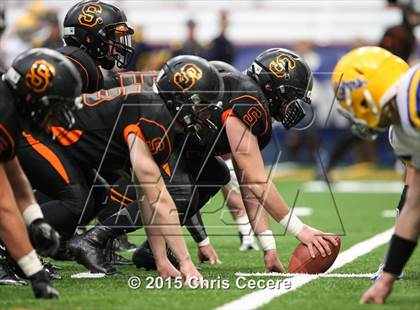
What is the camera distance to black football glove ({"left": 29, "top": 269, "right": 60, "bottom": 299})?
15.4 ft

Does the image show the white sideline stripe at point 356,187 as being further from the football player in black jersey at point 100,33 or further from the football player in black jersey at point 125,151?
the football player in black jersey at point 125,151

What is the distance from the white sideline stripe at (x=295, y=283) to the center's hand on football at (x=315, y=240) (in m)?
0.17

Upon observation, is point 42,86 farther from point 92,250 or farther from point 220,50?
point 220,50

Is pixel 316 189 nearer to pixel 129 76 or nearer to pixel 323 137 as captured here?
pixel 323 137

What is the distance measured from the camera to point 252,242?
24.1ft

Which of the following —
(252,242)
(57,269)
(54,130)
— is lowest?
(252,242)

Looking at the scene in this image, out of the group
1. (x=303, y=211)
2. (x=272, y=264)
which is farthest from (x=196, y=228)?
(x=303, y=211)

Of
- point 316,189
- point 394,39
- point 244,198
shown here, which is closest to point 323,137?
point 316,189

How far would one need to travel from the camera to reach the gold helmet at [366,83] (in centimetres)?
457

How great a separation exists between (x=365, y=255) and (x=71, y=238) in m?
2.04

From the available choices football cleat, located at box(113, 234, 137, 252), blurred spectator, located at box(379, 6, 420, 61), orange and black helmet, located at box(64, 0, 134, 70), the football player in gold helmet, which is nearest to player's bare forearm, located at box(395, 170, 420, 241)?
the football player in gold helmet

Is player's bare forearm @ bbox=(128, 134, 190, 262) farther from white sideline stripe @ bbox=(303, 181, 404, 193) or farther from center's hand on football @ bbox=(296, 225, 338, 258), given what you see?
white sideline stripe @ bbox=(303, 181, 404, 193)

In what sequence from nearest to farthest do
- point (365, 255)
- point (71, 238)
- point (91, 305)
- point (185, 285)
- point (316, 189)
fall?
point (91, 305) → point (185, 285) → point (71, 238) → point (365, 255) → point (316, 189)

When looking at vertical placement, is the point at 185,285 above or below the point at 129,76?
below
